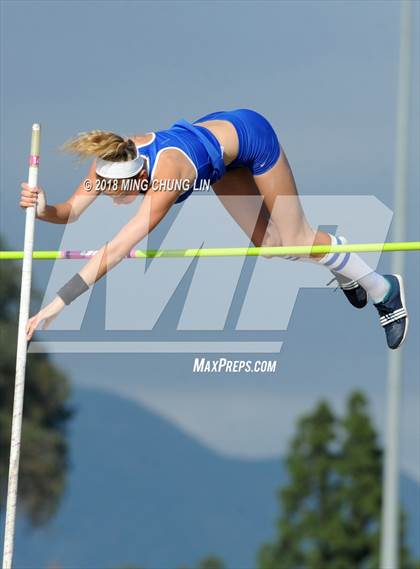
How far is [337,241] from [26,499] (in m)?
11.2

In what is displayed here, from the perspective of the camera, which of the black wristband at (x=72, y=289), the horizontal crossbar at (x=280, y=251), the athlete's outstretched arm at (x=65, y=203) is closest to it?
the black wristband at (x=72, y=289)

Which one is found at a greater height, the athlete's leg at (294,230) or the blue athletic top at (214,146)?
the blue athletic top at (214,146)

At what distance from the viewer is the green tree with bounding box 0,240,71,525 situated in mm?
Answer: 16109

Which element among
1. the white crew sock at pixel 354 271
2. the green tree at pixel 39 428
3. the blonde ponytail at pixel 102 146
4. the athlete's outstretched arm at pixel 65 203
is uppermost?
the green tree at pixel 39 428

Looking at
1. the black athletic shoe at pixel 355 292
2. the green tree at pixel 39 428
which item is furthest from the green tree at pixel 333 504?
the black athletic shoe at pixel 355 292

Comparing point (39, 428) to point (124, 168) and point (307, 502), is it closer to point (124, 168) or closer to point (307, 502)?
point (307, 502)

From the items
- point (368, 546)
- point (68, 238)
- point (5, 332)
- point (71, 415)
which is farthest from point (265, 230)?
point (71, 415)

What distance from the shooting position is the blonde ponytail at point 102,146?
5.79m

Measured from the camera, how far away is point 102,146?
5.82 metres

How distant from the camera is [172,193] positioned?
5797 millimetres

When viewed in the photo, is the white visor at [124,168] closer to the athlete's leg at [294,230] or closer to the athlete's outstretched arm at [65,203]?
the athlete's outstretched arm at [65,203]

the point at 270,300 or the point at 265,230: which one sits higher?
the point at 270,300

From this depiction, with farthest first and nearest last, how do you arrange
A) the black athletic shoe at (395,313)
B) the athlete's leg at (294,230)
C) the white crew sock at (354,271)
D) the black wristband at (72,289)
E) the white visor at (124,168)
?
the black athletic shoe at (395,313) → the white crew sock at (354,271) → the athlete's leg at (294,230) → the white visor at (124,168) → the black wristband at (72,289)

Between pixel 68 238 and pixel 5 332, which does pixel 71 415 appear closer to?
pixel 5 332
